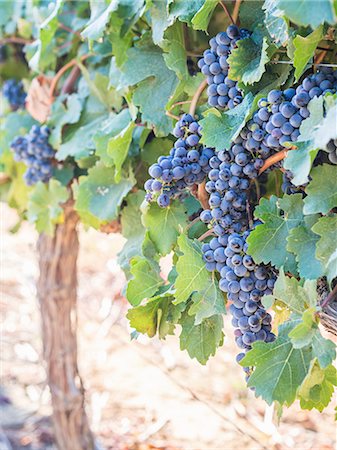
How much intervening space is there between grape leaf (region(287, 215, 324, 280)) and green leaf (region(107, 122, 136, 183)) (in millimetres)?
416

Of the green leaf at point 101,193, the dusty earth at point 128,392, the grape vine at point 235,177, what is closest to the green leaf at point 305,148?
the grape vine at point 235,177

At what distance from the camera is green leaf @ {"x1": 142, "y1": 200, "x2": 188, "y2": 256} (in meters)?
1.04

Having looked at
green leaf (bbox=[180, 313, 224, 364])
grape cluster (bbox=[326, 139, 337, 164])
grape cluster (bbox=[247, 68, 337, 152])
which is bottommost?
green leaf (bbox=[180, 313, 224, 364])

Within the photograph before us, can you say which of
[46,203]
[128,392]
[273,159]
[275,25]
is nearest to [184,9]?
[275,25]

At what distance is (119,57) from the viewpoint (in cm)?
120

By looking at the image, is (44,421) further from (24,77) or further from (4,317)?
(24,77)

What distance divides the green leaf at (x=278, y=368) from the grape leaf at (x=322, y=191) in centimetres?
17

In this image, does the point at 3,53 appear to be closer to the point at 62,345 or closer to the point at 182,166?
the point at 62,345

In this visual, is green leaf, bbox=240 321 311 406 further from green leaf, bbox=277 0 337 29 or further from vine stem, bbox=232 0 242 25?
vine stem, bbox=232 0 242 25

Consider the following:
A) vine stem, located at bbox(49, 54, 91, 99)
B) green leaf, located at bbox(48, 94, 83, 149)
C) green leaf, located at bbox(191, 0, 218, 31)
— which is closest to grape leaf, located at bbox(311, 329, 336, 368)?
green leaf, located at bbox(191, 0, 218, 31)

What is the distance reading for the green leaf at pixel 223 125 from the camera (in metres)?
0.87

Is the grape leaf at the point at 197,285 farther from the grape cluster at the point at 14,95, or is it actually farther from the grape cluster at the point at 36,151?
the grape cluster at the point at 14,95

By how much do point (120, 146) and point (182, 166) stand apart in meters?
0.28

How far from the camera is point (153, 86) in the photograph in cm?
112
